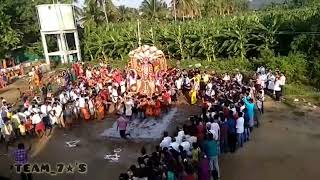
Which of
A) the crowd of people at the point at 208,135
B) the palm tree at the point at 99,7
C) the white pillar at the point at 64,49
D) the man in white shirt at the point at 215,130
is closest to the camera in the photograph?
the crowd of people at the point at 208,135

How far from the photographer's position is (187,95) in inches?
765

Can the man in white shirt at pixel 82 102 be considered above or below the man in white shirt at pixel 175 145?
below

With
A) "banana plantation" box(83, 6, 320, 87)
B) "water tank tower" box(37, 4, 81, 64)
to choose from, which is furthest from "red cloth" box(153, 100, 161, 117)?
"water tank tower" box(37, 4, 81, 64)

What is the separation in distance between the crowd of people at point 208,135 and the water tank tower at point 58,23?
16.2 m

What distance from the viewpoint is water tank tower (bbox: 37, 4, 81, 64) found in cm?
3212

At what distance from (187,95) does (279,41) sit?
915 centimetres

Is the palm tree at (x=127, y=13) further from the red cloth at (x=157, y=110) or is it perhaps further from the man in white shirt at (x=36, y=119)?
the man in white shirt at (x=36, y=119)

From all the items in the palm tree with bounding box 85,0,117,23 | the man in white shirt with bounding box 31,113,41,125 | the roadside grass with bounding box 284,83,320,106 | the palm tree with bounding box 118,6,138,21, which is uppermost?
the palm tree with bounding box 85,0,117,23

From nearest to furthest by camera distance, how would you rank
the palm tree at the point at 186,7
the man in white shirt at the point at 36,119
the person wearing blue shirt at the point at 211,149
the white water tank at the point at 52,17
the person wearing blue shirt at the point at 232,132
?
the person wearing blue shirt at the point at 211,149
the person wearing blue shirt at the point at 232,132
the man in white shirt at the point at 36,119
the white water tank at the point at 52,17
the palm tree at the point at 186,7

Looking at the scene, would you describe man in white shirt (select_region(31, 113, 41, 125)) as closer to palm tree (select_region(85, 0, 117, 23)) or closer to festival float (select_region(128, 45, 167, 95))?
festival float (select_region(128, 45, 167, 95))

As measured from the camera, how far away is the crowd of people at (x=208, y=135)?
9180 mm

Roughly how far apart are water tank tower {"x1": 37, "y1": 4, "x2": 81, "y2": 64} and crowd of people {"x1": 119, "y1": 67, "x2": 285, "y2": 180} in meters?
16.2

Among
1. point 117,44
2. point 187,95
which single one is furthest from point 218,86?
point 117,44

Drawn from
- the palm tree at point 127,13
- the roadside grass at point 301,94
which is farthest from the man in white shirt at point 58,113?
the palm tree at point 127,13
